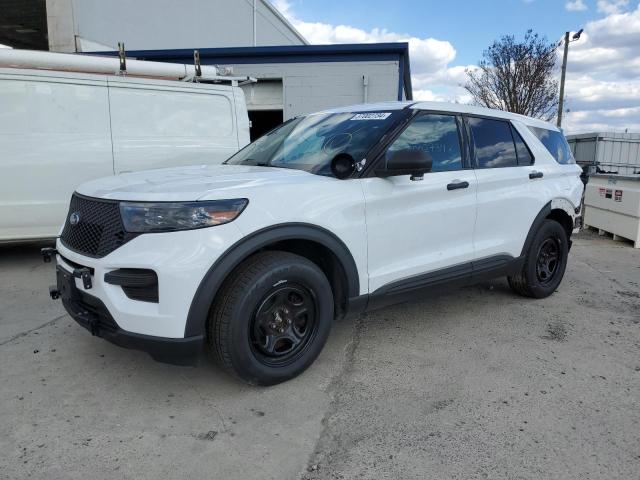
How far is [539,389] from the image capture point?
3.09 m

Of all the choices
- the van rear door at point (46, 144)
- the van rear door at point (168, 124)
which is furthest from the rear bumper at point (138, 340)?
the van rear door at point (168, 124)

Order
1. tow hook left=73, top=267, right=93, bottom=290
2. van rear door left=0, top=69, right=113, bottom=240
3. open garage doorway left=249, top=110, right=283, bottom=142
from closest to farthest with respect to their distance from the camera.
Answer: tow hook left=73, top=267, right=93, bottom=290 → van rear door left=0, top=69, right=113, bottom=240 → open garage doorway left=249, top=110, right=283, bottom=142

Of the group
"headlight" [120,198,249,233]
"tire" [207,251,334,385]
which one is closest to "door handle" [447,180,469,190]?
"tire" [207,251,334,385]

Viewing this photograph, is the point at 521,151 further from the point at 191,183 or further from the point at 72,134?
the point at 72,134

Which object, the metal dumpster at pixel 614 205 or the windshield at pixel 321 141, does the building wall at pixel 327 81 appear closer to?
the metal dumpster at pixel 614 205

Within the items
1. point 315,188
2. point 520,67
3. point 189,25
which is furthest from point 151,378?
point 520,67

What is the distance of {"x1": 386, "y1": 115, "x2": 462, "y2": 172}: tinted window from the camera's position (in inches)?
139

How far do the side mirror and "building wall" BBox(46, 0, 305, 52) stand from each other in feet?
39.2

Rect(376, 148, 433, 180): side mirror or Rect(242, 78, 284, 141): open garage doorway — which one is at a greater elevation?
Rect(242, 78, 284, 141): open garage doorway

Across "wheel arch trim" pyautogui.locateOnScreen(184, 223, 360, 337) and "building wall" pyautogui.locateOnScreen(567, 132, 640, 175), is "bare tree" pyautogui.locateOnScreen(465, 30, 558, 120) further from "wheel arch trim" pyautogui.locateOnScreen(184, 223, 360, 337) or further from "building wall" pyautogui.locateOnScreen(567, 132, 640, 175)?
"wheel arch trim" pyautogui.locateOnScreen(184, 223, 360, 337)

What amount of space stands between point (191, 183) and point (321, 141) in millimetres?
1174

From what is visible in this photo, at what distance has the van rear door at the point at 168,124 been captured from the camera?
591cm

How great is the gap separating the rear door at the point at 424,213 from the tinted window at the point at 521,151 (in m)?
0.79

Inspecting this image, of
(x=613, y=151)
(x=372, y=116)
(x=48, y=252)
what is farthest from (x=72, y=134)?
(x=613, y=151)
